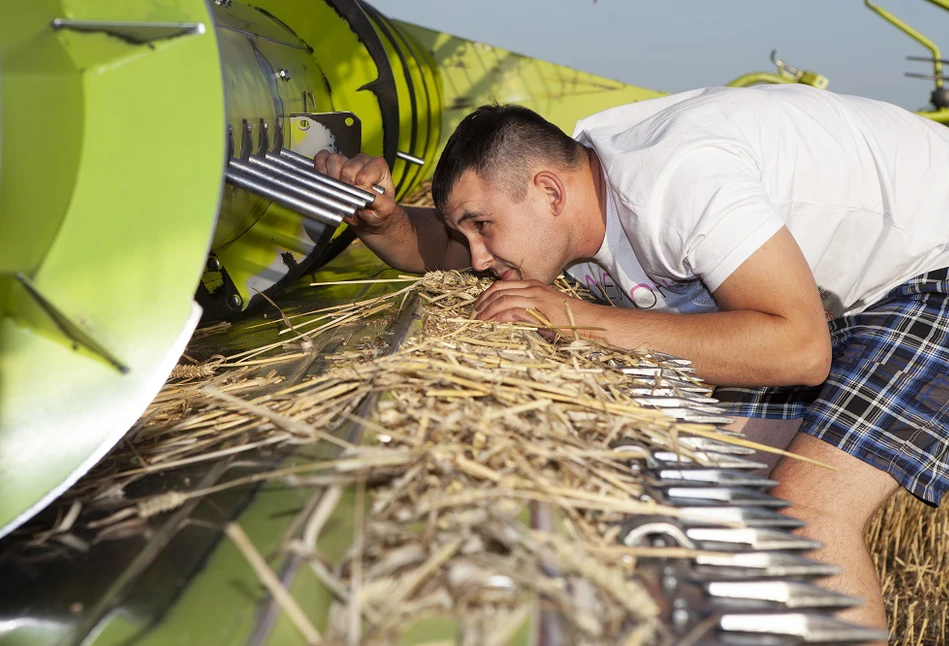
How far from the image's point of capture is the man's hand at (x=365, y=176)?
2.06 metres

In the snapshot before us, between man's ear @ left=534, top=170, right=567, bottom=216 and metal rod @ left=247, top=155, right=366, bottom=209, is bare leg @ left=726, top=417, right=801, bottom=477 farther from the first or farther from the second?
metal rod @ left=247, top=155, right=366, bottom=209

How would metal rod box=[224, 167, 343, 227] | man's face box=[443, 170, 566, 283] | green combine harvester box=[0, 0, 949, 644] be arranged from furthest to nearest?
man's face box=[443, 170, 566, 283] → metal rod box=[224, 167, 343, 227] → green combine harvester box=[0, 0, 949, 644]

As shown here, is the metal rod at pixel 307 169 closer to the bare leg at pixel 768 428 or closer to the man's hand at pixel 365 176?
the man's hand at pixel 365 176

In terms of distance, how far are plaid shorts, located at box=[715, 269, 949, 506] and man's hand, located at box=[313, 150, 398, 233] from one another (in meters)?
1.00

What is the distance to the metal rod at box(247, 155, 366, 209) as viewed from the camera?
1.66 metres

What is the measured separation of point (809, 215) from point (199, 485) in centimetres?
136

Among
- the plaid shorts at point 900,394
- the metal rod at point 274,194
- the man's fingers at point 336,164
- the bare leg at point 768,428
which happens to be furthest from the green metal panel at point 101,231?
the bare leg at point 768,428

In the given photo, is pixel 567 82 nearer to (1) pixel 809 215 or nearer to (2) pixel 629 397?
(1) pixel 809 215

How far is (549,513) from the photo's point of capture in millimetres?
799

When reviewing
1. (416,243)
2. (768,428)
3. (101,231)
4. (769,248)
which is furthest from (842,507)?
(101,231)

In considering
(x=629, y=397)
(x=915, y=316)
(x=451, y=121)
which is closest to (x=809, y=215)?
(x=915, y=316)

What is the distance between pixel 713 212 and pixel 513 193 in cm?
53

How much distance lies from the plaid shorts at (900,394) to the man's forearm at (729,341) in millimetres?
270

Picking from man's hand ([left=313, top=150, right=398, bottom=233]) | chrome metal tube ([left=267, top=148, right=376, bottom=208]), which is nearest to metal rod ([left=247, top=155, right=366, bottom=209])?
chrome metal tube ([left=267, top=148, right=376, bottom=208])
